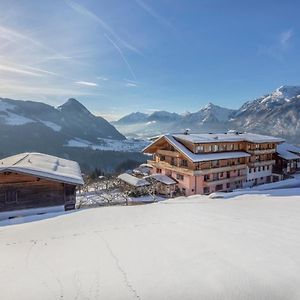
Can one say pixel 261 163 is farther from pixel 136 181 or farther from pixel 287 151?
pixel 136 181

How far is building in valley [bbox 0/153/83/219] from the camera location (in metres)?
19.1

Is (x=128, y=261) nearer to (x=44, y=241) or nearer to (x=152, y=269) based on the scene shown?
(x=152, y=269)

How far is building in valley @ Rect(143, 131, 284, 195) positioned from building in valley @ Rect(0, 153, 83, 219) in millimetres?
17894

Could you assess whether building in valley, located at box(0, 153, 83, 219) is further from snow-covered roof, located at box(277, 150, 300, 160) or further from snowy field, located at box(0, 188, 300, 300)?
snow-covered roof, located at box(277, 150, 300, 160)

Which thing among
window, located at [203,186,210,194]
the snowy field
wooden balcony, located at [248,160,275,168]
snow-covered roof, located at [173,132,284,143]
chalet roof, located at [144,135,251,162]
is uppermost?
snow-covered roof, located at [173,132,284,143]

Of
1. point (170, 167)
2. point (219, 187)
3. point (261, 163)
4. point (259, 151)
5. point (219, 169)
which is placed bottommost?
point (219, 187)

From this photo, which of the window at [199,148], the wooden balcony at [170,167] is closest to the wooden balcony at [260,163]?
Result: the window at [199,148]

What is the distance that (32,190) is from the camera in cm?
1988

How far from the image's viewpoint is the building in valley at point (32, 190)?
19141 mm

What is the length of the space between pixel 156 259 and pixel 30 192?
1529 centimetres

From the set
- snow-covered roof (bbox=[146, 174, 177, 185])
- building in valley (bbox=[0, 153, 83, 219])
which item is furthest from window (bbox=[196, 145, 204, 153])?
building in valley (bbox=[0, 153, 83, 219])

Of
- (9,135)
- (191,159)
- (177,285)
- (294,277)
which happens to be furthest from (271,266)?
(9,135)

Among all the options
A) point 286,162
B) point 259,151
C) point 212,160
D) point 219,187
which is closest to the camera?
point 212,160

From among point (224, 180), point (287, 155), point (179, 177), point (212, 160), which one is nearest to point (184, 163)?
point (179, 177)
